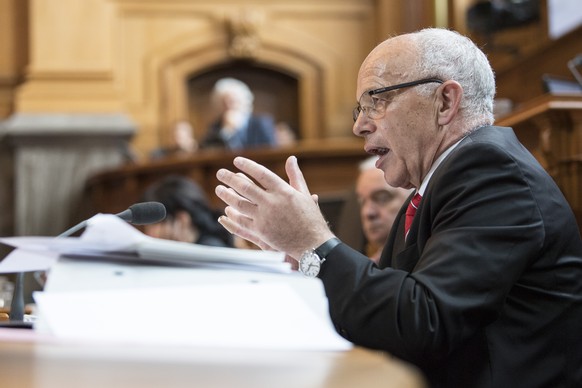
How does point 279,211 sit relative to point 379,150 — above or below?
below

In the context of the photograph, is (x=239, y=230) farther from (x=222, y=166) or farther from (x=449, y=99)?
(x=222, y=166)

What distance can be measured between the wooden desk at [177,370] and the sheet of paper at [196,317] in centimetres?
38

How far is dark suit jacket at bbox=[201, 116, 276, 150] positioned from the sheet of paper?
5818 millimetres

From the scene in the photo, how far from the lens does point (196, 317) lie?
1328mm

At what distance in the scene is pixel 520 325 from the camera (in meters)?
1.71

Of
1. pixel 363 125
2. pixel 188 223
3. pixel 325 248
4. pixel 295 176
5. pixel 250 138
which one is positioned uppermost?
pixel 250 138

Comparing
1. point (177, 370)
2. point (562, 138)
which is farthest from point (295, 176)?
point (562, 138)

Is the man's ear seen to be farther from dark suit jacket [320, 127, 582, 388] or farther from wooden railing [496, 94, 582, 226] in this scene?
wooden railing [496, 94, 582, 226]

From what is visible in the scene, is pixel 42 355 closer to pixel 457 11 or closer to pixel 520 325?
pixel 520 325

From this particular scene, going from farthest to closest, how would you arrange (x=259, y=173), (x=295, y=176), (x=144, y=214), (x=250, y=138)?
(x=250, y=138), (x=144, y=214), (x=295, y=176), (x=259, y=173)

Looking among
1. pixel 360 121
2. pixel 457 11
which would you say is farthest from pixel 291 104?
pixel 360 121

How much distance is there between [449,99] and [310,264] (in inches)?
19.8

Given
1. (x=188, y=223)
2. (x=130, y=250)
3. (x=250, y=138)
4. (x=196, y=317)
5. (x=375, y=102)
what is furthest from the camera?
(x=250, y=138)

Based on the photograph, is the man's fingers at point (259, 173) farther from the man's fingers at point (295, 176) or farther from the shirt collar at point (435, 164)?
the shirt collar at point (435, 164)
